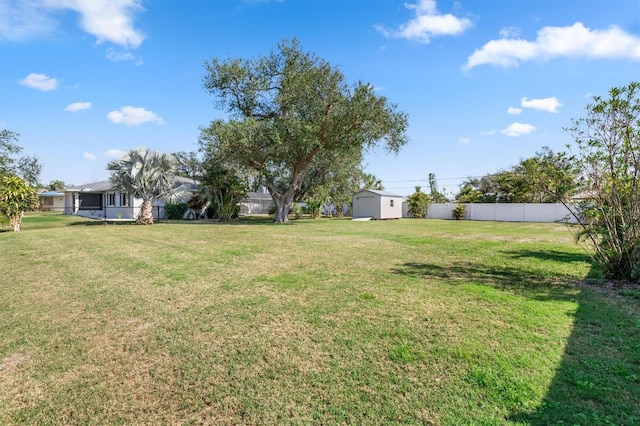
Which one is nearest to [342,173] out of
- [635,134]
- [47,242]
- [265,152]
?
[265,152]

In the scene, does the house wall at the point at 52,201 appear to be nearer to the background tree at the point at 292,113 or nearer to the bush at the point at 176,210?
the bush at the point at 176,210

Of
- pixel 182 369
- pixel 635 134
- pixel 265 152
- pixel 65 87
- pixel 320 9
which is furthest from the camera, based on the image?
pixel 265 152

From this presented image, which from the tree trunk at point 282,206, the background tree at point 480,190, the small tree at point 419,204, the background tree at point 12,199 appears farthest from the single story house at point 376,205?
the background tree at point 12,199

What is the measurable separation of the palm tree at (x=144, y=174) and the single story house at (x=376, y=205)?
15.0 meters

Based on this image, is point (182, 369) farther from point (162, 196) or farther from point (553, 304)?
point (162, 196)

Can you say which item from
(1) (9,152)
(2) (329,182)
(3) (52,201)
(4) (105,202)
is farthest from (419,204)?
(3) (52,201)

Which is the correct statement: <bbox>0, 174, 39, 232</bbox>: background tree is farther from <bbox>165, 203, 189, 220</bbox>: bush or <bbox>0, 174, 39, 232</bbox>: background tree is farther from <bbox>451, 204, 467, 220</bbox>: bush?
<bbox>451, 204, 467, 220</bbox>: bush

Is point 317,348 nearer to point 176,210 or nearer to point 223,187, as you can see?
point 223,187

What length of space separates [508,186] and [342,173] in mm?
15425

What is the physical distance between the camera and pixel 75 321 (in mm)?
3896

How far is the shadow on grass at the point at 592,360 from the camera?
2.13 metres

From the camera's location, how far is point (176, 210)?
24078 millimetres

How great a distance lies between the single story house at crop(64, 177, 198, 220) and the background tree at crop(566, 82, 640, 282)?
22.6 metres

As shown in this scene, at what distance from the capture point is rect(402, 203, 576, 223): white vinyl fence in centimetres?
2409
